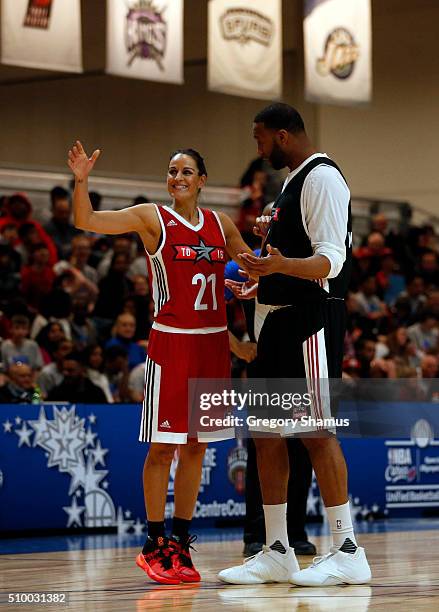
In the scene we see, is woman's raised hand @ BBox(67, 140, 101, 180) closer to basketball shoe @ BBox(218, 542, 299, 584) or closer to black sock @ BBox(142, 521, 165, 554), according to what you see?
black sock @ BBox(142, 521, 165, 554)

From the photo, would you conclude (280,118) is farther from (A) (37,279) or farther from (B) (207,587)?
(A) (37,279)

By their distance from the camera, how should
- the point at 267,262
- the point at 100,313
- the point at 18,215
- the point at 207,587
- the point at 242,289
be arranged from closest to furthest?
the point at 267,262, the point at 207,587, the point at 242,289, the point at 100,313, the point at 18,215

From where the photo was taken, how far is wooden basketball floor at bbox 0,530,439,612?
524cm

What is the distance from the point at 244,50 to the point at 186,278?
774 centimetres

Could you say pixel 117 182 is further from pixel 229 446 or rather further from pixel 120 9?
pixel 229 446

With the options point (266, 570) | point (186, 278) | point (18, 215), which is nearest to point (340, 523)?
point (266, 570)

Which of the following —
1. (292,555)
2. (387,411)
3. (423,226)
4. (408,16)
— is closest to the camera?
(292,555)

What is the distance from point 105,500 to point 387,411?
3048 mm

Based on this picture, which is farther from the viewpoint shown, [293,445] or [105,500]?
[105,500]

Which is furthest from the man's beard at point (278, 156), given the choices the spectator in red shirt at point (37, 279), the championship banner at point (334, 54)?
the championship banner at point (334, 54)

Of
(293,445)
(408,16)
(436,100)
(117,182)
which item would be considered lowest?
(293,445)

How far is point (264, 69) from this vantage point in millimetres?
13648

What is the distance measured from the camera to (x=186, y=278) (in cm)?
637

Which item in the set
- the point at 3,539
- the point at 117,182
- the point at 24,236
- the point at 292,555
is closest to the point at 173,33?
the point at 24,236
